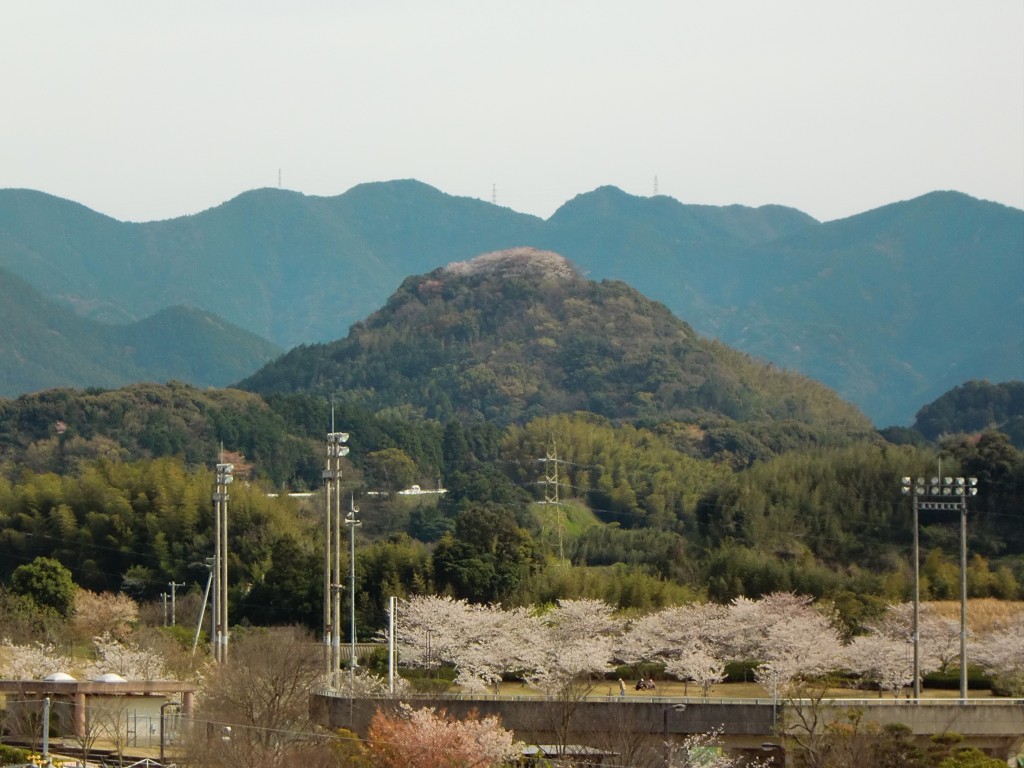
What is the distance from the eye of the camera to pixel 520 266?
579 ft

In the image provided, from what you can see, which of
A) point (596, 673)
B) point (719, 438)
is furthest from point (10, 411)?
point (596, 673)

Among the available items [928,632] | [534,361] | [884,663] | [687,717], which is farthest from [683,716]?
[534,361]

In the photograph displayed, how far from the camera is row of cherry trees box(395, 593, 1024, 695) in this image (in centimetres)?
5700

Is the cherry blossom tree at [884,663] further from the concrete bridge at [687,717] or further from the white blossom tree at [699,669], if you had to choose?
the concrete bridge at [687,717]

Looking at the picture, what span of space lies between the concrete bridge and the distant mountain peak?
5120 inches

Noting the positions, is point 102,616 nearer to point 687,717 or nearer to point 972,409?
point 687,717

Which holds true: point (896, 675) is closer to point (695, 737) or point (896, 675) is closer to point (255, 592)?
point (695, 737)

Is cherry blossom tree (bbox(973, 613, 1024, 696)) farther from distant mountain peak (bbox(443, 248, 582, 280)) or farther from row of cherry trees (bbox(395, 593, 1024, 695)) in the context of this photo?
distant mountain peak (bbox(443, 248, 582, 280))

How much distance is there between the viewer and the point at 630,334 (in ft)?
541

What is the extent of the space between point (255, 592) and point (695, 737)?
105 ft

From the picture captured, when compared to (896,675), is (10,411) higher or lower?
higher

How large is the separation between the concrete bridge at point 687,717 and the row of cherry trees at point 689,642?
860cm

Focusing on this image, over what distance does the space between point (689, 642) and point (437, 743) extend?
943 inches

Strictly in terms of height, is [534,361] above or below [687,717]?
above
